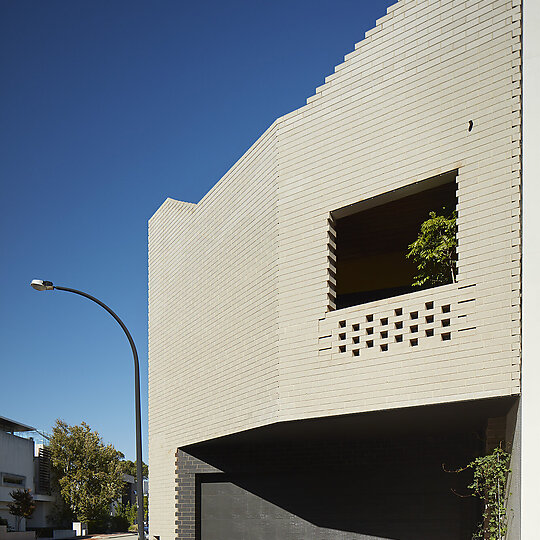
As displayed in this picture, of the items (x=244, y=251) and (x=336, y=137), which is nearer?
(x=336, y=137)

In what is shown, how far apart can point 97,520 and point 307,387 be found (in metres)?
49.3

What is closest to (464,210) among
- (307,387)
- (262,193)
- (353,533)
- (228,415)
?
(307,387)

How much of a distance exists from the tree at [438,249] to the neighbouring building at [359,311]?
1.89ft

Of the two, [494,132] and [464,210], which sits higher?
[494,132]

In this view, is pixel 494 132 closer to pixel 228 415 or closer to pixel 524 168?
pixel 524 168

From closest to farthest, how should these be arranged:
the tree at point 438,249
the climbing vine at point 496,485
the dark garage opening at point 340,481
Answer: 1. the climbing vine at point 496,485
2. the tree at point 438,249
3. the dark garage opening at point 340,481

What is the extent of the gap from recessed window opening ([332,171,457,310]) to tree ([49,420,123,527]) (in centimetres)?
4263

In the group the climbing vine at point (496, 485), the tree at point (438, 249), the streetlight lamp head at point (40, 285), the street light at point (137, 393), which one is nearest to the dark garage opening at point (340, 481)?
the climbing vine at point (496, 485)

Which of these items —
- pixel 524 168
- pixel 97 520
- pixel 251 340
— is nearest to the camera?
pixel 524 168

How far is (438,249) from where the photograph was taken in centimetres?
998

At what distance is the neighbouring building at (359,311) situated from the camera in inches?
351

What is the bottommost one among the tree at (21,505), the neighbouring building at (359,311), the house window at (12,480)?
the tree at (21,505)

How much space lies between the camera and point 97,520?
179 feet

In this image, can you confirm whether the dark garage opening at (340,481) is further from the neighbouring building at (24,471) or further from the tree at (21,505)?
the neighbouring building at (24,471)
